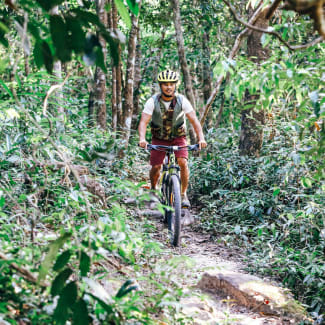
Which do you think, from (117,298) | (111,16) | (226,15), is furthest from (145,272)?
(226,15)

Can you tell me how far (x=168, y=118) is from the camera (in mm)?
6031

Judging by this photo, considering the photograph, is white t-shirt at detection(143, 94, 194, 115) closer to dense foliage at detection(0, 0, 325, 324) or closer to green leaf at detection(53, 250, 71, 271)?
dense foliage at detection(0, 0, 325, 324)

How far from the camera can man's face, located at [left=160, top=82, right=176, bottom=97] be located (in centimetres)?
584

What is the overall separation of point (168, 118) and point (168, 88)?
1.46ft

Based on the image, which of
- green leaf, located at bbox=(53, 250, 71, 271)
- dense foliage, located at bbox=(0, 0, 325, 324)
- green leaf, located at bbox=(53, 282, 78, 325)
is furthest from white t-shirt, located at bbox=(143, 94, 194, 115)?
green leaf, located at bbox=(53, 282, 78, 325)

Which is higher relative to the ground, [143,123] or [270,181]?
[143,123]

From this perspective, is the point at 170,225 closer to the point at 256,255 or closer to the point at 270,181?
the point at 256,255

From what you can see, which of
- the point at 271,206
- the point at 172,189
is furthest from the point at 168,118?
the point at 271,206

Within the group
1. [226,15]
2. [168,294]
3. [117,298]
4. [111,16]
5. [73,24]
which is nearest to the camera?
[73,24]

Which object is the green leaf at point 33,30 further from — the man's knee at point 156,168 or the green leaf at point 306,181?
the man's knee at point 156,168

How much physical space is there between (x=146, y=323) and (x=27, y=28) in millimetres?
1794

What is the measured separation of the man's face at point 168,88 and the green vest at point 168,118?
0.42ft

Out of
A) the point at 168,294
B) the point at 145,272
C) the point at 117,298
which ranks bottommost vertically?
the point at 145,272

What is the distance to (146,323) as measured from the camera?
2480 millimetres
